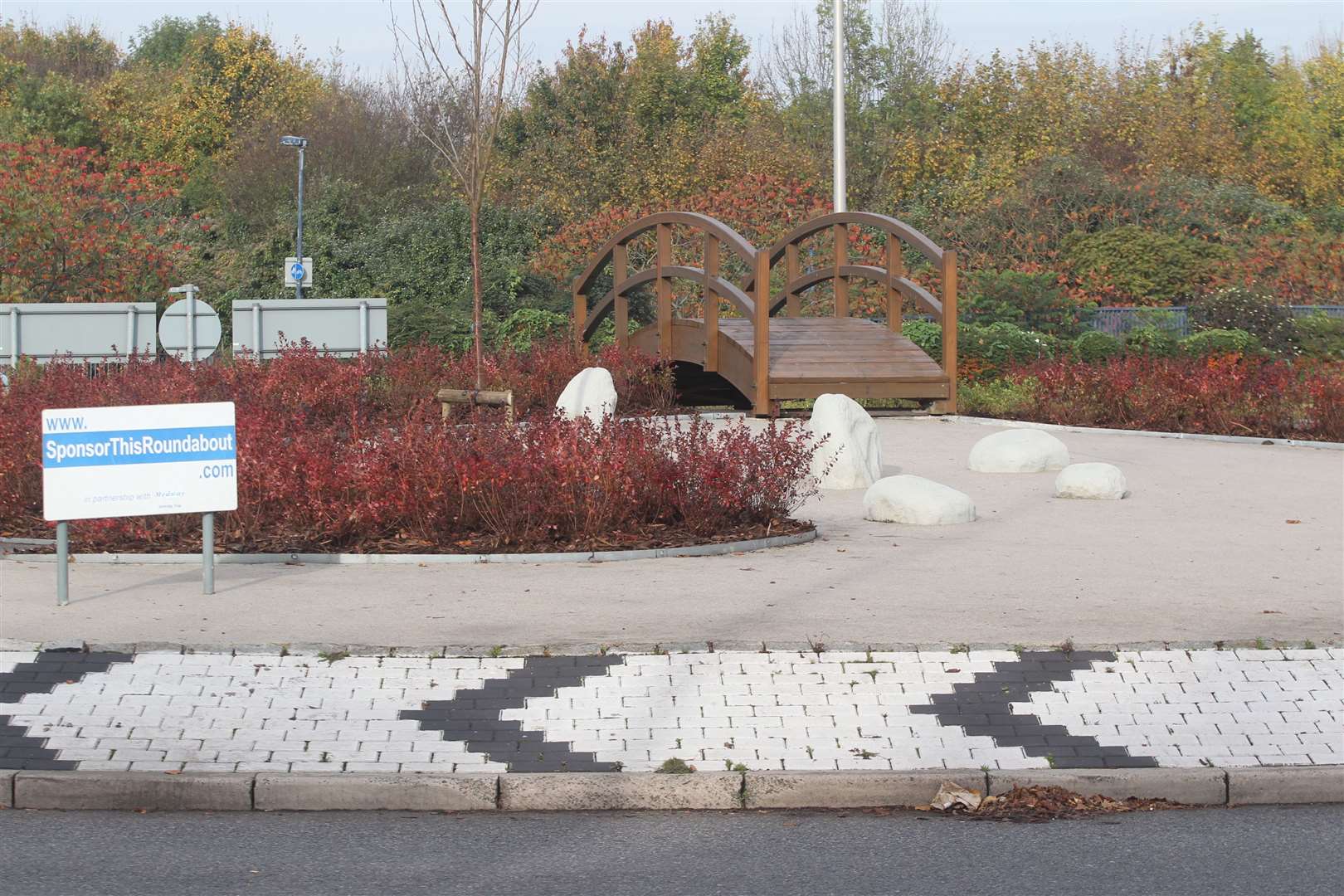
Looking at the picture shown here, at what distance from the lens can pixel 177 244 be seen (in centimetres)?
3378

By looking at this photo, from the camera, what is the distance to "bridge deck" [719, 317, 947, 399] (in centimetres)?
2128

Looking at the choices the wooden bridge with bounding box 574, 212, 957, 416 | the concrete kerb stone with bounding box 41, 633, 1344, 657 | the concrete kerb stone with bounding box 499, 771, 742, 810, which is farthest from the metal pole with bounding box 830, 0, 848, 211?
the concrete kerb stone with bounding box 499, 771, 742, 810

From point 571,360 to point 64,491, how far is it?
14.5m

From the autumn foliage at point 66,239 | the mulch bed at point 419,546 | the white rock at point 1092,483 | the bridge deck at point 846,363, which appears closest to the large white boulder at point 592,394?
the bridge deck at point 846,363

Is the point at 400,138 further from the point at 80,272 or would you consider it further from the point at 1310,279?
the point at 1310,279

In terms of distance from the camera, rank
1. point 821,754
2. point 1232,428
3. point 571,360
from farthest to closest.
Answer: point 571,360
point 1232,428
point 821,754

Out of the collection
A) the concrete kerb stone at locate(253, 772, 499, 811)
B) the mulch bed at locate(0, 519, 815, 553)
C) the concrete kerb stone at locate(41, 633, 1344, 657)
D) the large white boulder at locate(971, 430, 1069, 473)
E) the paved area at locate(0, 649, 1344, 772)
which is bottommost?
the concrete kerb stone at locate(253, 772, 499, 811)

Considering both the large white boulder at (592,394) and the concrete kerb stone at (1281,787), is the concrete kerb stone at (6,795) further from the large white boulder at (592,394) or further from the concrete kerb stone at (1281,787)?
the large white boulder at (592,394)

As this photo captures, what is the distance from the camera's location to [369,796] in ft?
18.6

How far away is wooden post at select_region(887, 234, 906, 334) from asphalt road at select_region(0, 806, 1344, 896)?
18039 millimetres

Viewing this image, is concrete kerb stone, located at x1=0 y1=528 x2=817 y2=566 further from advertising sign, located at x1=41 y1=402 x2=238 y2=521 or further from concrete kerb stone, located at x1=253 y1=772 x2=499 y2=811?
concrete kerb stone, located at x1=253 y1=772 x2=499 y2=811

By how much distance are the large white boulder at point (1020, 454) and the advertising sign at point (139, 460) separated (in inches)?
335

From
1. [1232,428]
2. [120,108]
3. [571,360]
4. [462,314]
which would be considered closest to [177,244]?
[462,314]

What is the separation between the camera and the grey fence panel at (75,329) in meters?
25.6
